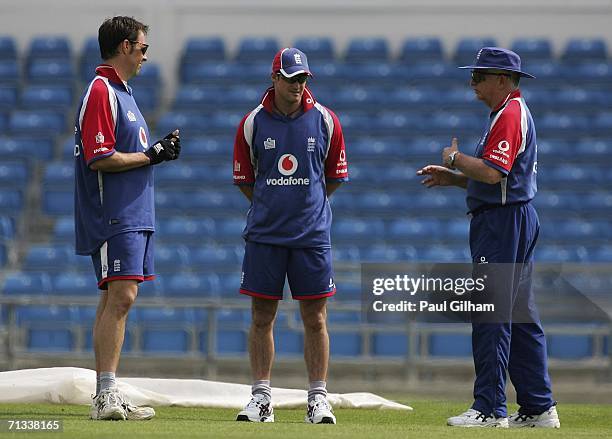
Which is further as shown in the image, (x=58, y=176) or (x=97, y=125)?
(x=58, y=176)

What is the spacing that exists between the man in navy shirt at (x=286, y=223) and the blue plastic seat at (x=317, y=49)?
40.4 feet

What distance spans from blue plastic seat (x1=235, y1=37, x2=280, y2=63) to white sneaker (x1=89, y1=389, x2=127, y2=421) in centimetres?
1319

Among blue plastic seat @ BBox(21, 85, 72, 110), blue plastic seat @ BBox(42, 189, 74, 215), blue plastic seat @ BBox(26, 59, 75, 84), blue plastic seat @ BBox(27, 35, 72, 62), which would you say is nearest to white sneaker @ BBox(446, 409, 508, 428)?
blue plastic seat @ BBox(42, 189, 74, 215)

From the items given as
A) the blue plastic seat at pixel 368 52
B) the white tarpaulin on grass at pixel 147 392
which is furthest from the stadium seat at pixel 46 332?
the blue plastic seat at pixel 368 52

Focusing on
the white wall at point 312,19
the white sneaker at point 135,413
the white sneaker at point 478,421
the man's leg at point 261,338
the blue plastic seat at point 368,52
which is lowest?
the white sneaker at point 478,421

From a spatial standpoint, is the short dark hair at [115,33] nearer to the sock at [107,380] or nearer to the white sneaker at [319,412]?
the sock at [107,380]

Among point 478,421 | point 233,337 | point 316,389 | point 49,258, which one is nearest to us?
point 478,421

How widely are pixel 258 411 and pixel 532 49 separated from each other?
13.3 m

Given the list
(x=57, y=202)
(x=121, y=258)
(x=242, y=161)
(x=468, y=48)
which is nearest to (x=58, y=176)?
(x=57, y=202)

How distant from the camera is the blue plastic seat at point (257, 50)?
18.8m

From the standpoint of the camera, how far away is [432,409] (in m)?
8.02

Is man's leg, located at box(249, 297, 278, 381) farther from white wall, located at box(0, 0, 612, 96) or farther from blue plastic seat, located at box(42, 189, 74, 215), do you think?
white wall, located at box(0, 0, 612, 96)

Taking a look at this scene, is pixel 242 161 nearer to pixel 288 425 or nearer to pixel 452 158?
pixel 452 158

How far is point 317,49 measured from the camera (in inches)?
741
